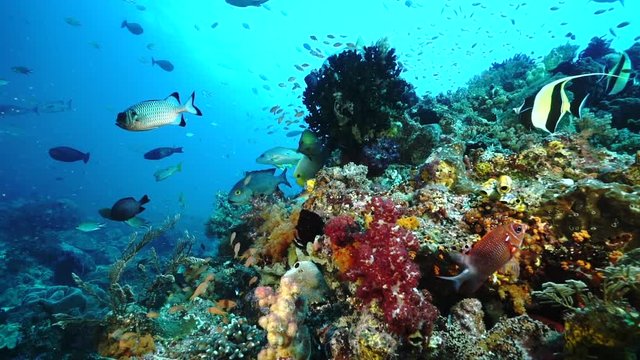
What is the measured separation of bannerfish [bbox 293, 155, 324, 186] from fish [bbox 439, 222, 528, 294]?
12.8 ft

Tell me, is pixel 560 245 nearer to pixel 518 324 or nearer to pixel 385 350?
pixel 518 324

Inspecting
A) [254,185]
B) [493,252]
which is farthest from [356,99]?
[493,252]

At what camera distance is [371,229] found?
275cm

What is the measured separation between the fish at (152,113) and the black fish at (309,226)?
2171 millimetres

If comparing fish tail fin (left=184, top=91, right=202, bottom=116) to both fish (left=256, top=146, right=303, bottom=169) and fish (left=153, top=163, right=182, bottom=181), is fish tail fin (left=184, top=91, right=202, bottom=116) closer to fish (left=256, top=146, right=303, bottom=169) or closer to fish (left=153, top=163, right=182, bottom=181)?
fish (left=256, top=146, right=303, bottom=169)

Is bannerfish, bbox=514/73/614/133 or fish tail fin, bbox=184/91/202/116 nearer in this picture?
bannerfish, bbox=514/73/614/133

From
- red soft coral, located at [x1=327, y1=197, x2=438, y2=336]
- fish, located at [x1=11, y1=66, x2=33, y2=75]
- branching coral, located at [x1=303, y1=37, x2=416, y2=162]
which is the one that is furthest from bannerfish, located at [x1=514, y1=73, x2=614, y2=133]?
fish, located at [x1=11, y1=66, x2=33, y2=75]

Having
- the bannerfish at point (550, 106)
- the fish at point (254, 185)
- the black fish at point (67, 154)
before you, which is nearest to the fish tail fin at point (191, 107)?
the fish at point (254, 185)

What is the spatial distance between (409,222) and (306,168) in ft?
10.5

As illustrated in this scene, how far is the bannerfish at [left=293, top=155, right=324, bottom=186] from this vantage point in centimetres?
613

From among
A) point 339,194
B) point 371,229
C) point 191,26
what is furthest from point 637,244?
point 191,26

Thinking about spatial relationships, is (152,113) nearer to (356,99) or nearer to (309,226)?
(309,226)

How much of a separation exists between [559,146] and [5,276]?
2012cm

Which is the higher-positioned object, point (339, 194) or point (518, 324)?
point (518, 324)
